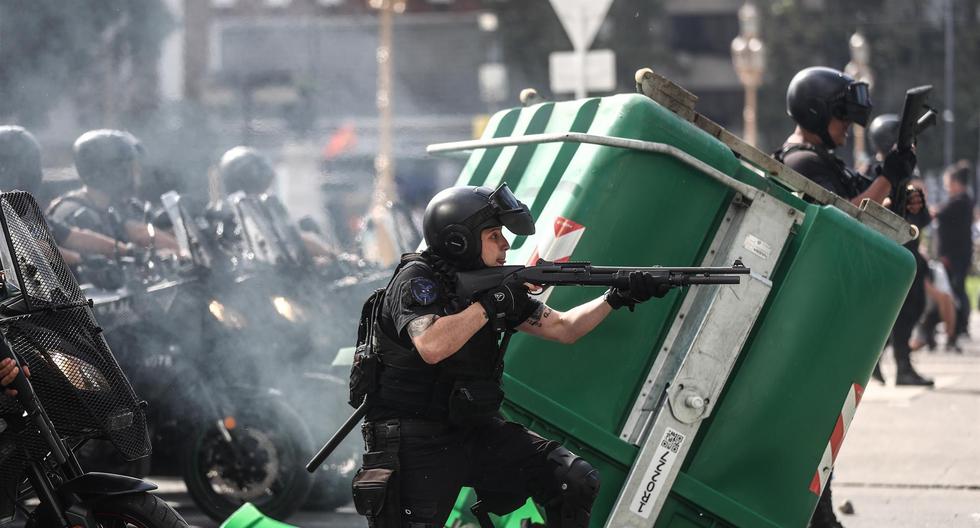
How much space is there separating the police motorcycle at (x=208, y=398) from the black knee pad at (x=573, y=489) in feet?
8.08

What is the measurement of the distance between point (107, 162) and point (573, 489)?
4438mm

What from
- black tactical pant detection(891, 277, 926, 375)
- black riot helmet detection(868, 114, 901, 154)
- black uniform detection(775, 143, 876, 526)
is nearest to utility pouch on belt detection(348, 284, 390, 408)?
black uniform detection(775, 143, 876, 526)

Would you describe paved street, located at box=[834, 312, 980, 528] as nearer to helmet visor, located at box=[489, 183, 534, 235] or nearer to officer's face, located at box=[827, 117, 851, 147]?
officer's face, located at box=[827, 117, 851, 147]

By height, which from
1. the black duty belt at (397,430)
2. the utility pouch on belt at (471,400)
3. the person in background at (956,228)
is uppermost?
the utility pouch on belt at (471,400)

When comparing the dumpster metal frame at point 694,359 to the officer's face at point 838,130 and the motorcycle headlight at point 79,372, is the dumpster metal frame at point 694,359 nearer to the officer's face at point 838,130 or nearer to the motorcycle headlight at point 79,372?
the officer's face at point 838,130

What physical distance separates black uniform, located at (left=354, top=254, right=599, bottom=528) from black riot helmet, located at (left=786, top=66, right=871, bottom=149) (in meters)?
2.36

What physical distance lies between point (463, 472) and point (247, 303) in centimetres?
290

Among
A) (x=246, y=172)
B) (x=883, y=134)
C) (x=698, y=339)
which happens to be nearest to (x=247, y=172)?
(x=246, y=172)

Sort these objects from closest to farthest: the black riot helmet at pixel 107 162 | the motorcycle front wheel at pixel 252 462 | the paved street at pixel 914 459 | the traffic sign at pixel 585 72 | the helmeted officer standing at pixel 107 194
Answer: the motorcycle front wheel at pixel 252 462 → the paved street at pixel 914 459 → the helmeted officer standing at pixel 107 194 → the black riot helmet at pixel 107 162 → the traffic sign at pixel 585 72

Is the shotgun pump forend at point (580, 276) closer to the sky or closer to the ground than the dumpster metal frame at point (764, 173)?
closer to the ground

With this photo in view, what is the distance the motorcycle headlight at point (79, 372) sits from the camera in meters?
4.39

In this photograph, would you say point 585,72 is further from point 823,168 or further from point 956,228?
point 956,228

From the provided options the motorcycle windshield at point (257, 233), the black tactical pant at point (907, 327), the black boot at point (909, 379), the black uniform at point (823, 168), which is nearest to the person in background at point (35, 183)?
the motorcycle windshield at point (257, 233)

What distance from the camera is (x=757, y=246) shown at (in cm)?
496
